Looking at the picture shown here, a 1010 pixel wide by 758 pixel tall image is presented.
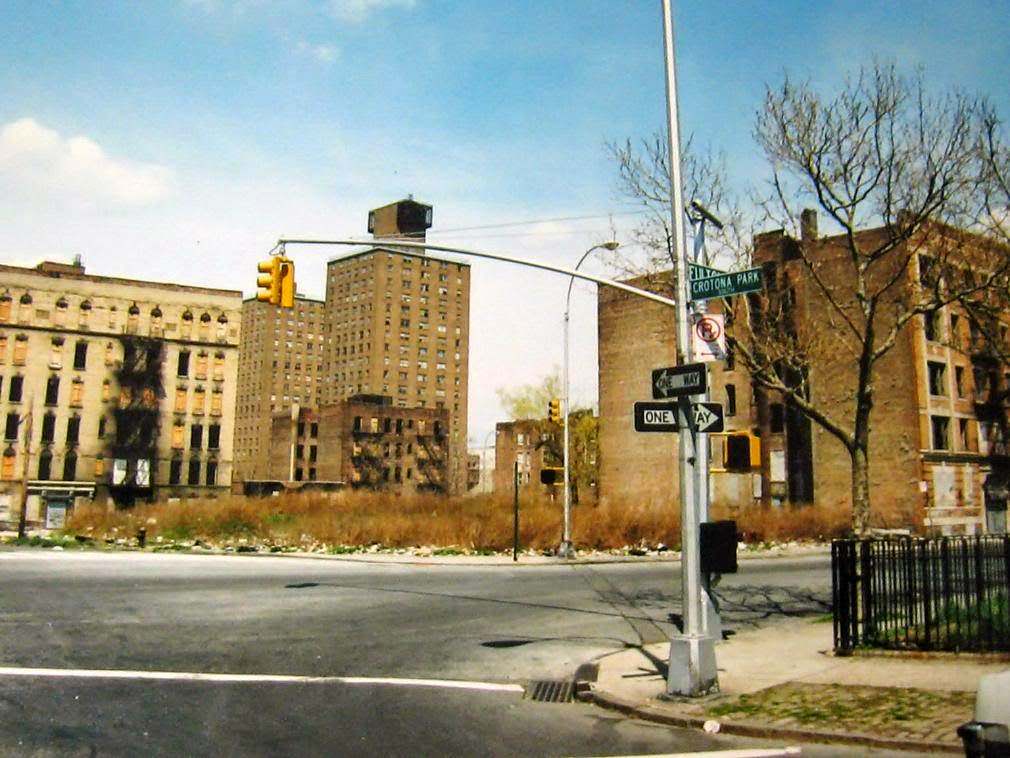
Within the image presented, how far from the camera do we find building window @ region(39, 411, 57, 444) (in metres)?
73.3

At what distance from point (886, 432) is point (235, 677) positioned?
48.0m

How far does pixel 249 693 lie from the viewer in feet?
30.8

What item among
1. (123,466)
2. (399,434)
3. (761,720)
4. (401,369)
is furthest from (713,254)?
(401,369)

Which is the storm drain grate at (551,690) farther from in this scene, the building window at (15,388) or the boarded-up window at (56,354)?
the boarded-up window at (56,354)

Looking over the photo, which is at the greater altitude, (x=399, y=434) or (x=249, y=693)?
(x=399, y=434)

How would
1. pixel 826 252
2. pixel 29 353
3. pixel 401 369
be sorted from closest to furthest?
pixel 826 252
pixel 29 353
pixel 401 369

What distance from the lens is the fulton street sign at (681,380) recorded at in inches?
372

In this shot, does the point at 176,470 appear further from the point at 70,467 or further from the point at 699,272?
the point at 699,272

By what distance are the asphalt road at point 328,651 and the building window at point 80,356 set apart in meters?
56.2

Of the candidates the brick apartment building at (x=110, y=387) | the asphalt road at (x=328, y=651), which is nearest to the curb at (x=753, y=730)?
the asphalt road at (x=328, y=651)

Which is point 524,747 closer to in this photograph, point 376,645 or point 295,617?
point 376,645

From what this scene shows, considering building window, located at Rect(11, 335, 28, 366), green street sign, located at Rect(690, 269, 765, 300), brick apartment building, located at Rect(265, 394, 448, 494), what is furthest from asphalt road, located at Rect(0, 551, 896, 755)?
brick apartment building, located at Rect(265, 394, 448, 494)

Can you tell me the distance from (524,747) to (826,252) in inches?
2101

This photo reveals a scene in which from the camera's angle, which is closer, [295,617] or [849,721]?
[849,721]
